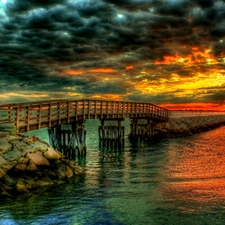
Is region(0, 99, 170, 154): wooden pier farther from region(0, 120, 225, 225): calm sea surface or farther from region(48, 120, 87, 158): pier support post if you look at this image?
region(0, 120, 225, 225): calm sea surface

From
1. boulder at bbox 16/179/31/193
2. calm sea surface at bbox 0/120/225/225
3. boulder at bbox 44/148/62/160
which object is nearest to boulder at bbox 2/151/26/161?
boulder at bbox 16/179/31/193

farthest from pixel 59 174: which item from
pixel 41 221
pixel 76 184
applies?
pixel 41 221

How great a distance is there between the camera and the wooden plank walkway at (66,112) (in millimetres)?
17719

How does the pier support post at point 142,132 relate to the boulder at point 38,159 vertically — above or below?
below

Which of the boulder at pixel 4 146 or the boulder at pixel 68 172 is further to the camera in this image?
the boulder at pixel 68 172

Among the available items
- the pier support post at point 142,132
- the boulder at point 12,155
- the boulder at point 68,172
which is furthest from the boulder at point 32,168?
the pier support post at point 142,132

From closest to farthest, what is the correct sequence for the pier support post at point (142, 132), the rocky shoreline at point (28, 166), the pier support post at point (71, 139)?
the rocky shoreline at point (28, 166), the pier support post at point (71, 139), the pier support post at point (142, 132)

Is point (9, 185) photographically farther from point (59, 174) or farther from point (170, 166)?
point (170, 166)

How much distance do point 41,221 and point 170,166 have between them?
1164cm

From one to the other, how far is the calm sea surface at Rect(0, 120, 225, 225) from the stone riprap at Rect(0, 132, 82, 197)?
1.98 feet

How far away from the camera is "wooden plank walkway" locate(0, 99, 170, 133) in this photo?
1772 centimetres

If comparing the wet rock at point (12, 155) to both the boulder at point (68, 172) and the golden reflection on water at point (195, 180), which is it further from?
the golden reflection on water at point (195, 180)

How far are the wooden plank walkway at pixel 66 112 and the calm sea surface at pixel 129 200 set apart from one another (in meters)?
4.26

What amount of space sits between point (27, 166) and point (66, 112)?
9608 millimetres
